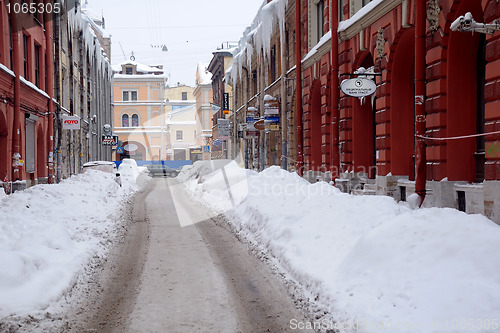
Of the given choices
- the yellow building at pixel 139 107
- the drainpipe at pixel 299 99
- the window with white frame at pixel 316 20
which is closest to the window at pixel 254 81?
the drainpipe at pixel 299 99

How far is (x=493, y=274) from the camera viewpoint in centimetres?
502

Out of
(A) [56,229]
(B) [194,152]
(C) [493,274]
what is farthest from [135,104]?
(C) [493,274]

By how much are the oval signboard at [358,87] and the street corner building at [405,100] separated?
0.09 feet

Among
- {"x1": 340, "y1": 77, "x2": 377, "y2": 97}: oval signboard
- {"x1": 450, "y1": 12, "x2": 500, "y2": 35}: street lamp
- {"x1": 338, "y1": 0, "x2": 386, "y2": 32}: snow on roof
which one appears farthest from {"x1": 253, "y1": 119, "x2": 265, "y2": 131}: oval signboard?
{"x1": 450, "y1": 12, "x2": 500, "y2": 35}: street lamp

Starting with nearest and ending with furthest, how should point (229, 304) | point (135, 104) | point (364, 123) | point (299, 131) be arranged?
point (229, 304) → point (364, 123) → point (299, 131) → point (135, 104)

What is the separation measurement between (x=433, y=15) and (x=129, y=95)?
6199 centimetres

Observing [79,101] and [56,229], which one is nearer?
[56,229]

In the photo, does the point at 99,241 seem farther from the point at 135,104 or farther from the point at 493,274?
the point at 135,104

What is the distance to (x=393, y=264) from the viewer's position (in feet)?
19.2

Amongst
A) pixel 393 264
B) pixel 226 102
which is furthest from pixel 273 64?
pixel 393 264

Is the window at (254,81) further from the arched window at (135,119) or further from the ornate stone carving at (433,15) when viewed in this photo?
the arched window at (135,119)

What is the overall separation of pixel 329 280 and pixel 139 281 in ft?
9.79

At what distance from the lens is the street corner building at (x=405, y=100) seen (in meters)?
8.84

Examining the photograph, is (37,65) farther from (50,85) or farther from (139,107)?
(139,107)
